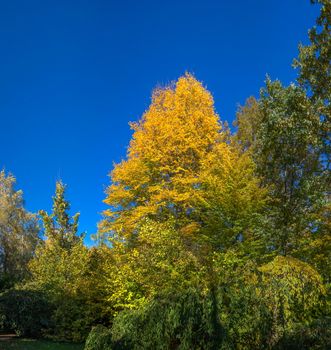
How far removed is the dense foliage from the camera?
658 centimetres

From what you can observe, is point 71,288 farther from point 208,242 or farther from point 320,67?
point 320,67

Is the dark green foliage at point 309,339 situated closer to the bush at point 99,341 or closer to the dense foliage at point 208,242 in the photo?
the dense foliage at point 208,242

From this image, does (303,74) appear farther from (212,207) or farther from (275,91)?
(212,207)

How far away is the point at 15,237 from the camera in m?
28.4

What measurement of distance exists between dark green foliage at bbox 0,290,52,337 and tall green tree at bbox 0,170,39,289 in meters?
8.69

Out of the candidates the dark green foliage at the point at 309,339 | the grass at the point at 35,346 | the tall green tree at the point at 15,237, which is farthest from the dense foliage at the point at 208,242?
the tall green tree at the point at 15,237

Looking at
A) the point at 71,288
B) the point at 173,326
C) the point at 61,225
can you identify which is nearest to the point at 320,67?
the point at 173,326

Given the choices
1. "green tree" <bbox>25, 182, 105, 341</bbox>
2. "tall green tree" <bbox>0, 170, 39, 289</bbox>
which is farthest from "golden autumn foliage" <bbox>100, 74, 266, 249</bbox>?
"tall green tree" <bbox>0, 170, 39, 289</bbox>

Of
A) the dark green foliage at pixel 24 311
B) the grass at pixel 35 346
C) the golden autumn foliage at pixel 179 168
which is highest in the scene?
the golden autumn foliage at pixel 179 168

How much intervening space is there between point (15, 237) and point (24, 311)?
35.1 ft

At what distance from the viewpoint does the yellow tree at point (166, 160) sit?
17.2 meters

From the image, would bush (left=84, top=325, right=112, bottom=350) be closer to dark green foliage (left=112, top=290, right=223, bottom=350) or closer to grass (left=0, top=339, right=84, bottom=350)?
dark green foliage (left=112, top=290, right=223, bottom=350)

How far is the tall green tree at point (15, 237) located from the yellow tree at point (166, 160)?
12434 millimetres

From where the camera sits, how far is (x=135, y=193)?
18406 mm
